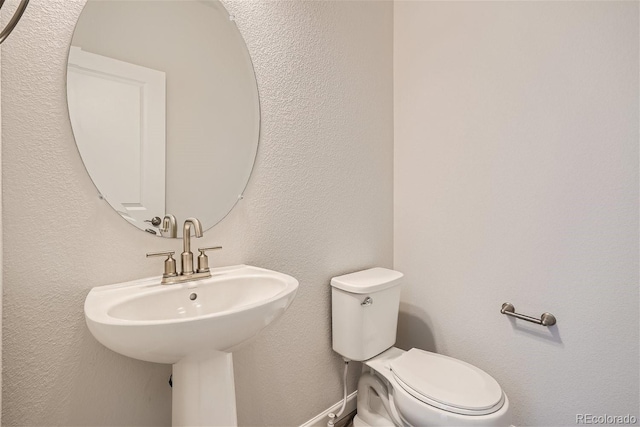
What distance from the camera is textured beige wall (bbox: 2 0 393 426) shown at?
2.54 ft

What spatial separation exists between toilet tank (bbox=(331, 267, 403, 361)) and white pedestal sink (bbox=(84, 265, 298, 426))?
492 millimetres

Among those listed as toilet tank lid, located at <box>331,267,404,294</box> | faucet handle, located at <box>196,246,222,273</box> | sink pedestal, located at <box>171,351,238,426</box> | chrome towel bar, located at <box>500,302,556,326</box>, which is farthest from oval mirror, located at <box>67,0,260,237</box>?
chrome towel bar, located at <box>500,302,556,326</box>

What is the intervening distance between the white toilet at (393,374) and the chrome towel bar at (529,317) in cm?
30

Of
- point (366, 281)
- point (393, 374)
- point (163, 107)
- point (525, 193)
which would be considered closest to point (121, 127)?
point (163, 107)

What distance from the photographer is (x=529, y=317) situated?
134cm

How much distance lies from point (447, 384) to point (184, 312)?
101 centimetres

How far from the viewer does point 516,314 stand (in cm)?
138

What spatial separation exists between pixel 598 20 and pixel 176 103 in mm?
1602

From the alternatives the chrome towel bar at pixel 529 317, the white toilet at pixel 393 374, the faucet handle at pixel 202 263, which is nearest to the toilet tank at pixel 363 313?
the white toilet at pixel 393 374

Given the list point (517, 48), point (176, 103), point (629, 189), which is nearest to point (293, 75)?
point (176, 103)

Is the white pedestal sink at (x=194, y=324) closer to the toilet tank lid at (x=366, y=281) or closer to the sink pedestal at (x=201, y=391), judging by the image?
the sink pedestal at (x=201, y=391)

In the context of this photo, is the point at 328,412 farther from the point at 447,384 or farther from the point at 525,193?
the point at 525,193

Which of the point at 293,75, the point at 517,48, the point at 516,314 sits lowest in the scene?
the point at 516,314

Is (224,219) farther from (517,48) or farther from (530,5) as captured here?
(530,5)
